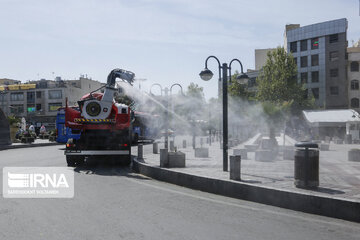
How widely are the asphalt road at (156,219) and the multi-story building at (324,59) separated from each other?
50.3 m

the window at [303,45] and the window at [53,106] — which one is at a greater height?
the window at [303,45]

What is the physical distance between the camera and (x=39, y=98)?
75.2 m

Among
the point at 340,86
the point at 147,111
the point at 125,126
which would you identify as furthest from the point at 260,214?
the point at 340,86

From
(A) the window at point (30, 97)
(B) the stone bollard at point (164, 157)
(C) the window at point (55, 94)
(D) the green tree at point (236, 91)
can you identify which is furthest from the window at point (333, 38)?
(A) the window at point (30, 97)

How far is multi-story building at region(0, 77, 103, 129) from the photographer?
73938 millimetres

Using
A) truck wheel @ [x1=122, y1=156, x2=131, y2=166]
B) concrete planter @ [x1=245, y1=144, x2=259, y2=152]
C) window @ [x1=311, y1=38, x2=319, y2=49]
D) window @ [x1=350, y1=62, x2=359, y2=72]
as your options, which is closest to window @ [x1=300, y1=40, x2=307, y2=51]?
window @ [x1=311, y1=38, x2=319, y2=49]

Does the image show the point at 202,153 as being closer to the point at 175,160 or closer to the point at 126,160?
the point at 126,160

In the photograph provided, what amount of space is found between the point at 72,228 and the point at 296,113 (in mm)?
42468

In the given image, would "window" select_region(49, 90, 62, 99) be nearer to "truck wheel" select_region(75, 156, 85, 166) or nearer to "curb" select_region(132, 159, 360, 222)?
"truck wheel" select_region(75, 156, 85, 166)

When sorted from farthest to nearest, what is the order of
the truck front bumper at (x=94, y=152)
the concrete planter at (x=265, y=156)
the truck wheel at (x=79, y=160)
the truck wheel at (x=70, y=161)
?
the concrete planter at (x=265, y=156) → the truck wheel at (x=79, y=160) → the truck wheel at (x=70, y=161) → the truck front bumper at (x=94, y=152)

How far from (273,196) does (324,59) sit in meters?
53.1

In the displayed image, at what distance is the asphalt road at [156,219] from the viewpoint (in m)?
4.43

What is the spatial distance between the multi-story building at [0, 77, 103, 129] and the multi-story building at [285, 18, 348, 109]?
44899mm

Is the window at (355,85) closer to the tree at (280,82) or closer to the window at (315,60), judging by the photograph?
the window at (315,60)
